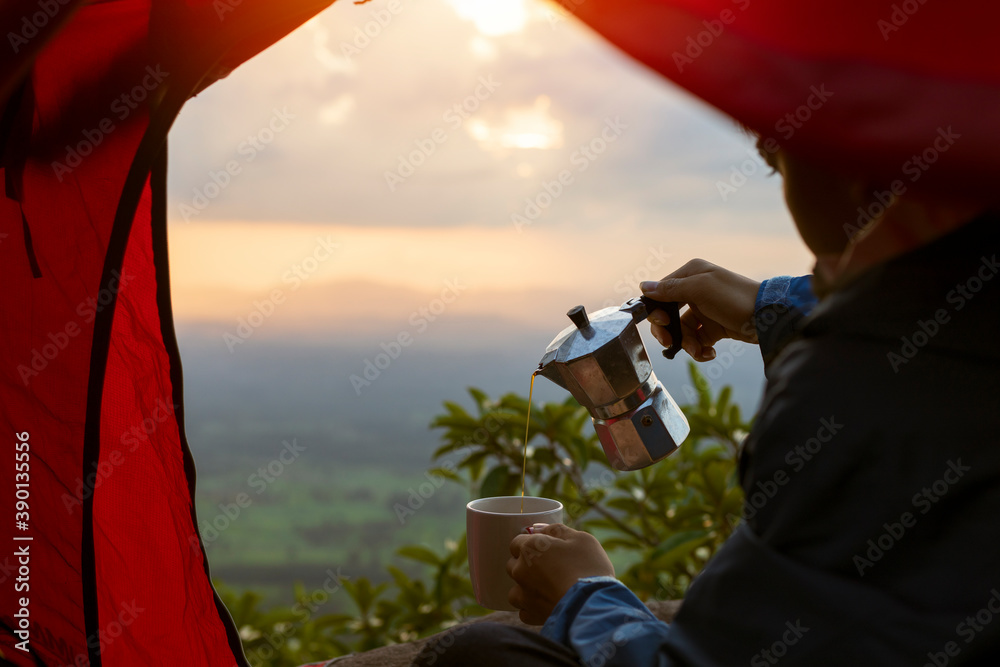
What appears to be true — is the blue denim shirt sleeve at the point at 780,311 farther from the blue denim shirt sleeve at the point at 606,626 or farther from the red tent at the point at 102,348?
the red tent at the point at 102,348

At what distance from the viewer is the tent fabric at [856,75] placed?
538mm

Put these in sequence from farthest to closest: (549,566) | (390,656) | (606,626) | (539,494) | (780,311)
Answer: (539,494)
(390,656)
(780,311)
(549,566)
(606,626)

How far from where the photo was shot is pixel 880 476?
0.56 meters

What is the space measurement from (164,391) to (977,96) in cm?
101

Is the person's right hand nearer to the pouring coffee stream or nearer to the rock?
the pouring coffee stream

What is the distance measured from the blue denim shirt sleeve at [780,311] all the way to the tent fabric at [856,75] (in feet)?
1.65

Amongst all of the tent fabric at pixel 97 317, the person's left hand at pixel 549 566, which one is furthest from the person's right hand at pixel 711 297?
the tent fabric at pixel 97 317

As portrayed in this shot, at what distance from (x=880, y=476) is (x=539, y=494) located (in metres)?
1.41

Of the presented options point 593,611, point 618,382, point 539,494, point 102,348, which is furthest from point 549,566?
point 539,494

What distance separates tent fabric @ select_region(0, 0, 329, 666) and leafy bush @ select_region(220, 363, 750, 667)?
88 cm

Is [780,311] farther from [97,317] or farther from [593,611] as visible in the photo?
[97,317]

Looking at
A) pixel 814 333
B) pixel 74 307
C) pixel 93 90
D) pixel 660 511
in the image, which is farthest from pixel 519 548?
pixel 660 511

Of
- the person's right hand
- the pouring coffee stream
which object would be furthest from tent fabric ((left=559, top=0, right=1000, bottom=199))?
the person's right hand

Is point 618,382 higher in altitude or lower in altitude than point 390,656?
higher
